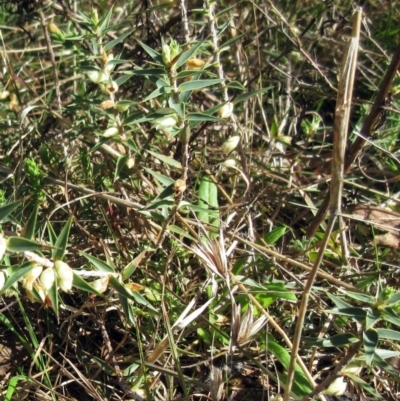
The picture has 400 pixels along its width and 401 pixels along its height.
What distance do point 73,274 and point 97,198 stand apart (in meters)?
0.62

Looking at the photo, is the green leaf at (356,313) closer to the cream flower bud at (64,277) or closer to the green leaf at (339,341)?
the green leaf at (339,341)

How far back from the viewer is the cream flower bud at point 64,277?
4.38 ft

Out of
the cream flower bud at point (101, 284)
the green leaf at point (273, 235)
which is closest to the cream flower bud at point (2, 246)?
the cream flower bud at point (101, 284)

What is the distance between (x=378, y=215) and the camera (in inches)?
84.5

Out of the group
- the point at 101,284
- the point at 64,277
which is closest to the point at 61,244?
the point at 64,277

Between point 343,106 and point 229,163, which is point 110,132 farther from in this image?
point 343,106

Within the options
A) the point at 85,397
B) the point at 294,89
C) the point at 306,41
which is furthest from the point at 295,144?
the point at 85,397

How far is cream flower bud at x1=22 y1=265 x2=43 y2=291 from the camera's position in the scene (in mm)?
1320

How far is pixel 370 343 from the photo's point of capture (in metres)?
1.37

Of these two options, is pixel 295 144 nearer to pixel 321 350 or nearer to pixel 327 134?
pixel 327 134

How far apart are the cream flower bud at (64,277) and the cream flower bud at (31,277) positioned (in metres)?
0.04

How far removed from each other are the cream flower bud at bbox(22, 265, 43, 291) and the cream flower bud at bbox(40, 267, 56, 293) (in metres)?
0.01

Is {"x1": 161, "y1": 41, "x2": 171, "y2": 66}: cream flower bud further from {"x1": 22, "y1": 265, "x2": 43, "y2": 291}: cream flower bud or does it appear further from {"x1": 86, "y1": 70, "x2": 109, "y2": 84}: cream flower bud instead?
{"x1": 22, "y1": 265, "x2": 43, "y2": 291}: cream flower bud

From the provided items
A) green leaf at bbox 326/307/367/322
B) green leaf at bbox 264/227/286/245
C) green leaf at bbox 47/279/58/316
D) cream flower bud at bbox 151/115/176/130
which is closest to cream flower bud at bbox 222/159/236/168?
green leaf at bbox 264/227/286/245
